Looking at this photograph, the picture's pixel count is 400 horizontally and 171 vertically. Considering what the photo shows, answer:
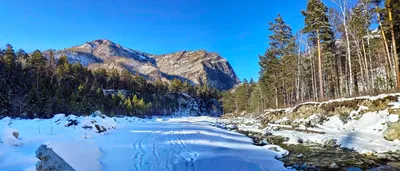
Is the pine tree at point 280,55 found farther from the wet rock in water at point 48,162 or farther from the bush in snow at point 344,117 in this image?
the wet rock in water at point 48,162

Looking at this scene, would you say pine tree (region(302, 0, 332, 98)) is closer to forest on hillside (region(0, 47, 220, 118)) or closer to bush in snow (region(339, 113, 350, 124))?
bush in snow (region(339, 113, 350, 124))

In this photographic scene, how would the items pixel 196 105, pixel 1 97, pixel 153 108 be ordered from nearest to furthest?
pixel 1 97
pixel 153 108
pixel 196 105

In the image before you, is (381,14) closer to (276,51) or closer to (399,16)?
(399,16)

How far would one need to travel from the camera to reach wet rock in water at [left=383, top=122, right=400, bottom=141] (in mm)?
10844

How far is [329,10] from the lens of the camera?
91.2 ft

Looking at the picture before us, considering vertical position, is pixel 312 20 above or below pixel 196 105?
above

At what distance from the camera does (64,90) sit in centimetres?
5691

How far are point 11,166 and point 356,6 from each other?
2948cm

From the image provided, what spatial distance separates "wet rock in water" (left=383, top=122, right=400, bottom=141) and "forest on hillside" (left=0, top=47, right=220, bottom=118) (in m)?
43.7

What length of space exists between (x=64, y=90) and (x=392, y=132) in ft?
201

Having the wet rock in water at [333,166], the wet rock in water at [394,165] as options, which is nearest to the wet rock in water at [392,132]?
the wet rock in water at [394,165]

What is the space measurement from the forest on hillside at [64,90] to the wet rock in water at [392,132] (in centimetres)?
4371

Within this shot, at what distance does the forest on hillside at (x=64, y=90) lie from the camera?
4191 cm

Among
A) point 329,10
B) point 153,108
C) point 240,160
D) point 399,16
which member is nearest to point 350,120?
point 399,16
